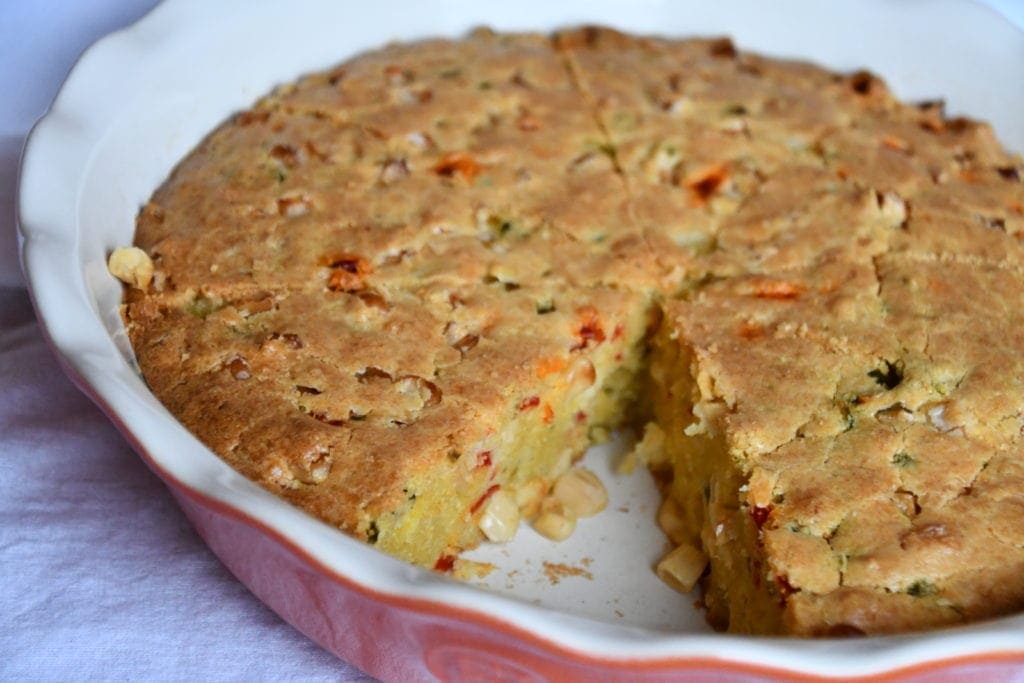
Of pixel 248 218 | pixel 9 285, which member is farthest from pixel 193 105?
pixel 9 285

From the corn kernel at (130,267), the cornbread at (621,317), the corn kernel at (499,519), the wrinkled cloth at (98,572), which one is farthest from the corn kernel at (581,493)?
the corn kernel at (130,267)

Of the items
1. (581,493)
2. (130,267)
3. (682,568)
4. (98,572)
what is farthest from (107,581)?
(682,568)

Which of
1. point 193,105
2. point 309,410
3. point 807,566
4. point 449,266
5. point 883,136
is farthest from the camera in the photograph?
point 883,136

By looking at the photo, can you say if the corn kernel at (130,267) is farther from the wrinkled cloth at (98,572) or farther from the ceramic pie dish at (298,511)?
the wrinkled cloth at (98,572)

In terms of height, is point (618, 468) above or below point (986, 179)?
below

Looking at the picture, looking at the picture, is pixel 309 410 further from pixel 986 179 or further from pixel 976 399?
pixel 986 179

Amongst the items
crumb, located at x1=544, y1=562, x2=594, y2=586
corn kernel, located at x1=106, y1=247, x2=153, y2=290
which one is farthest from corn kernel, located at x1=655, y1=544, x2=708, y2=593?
corn kernel, located at x1=106, y1=247, x2=153, y2=290
